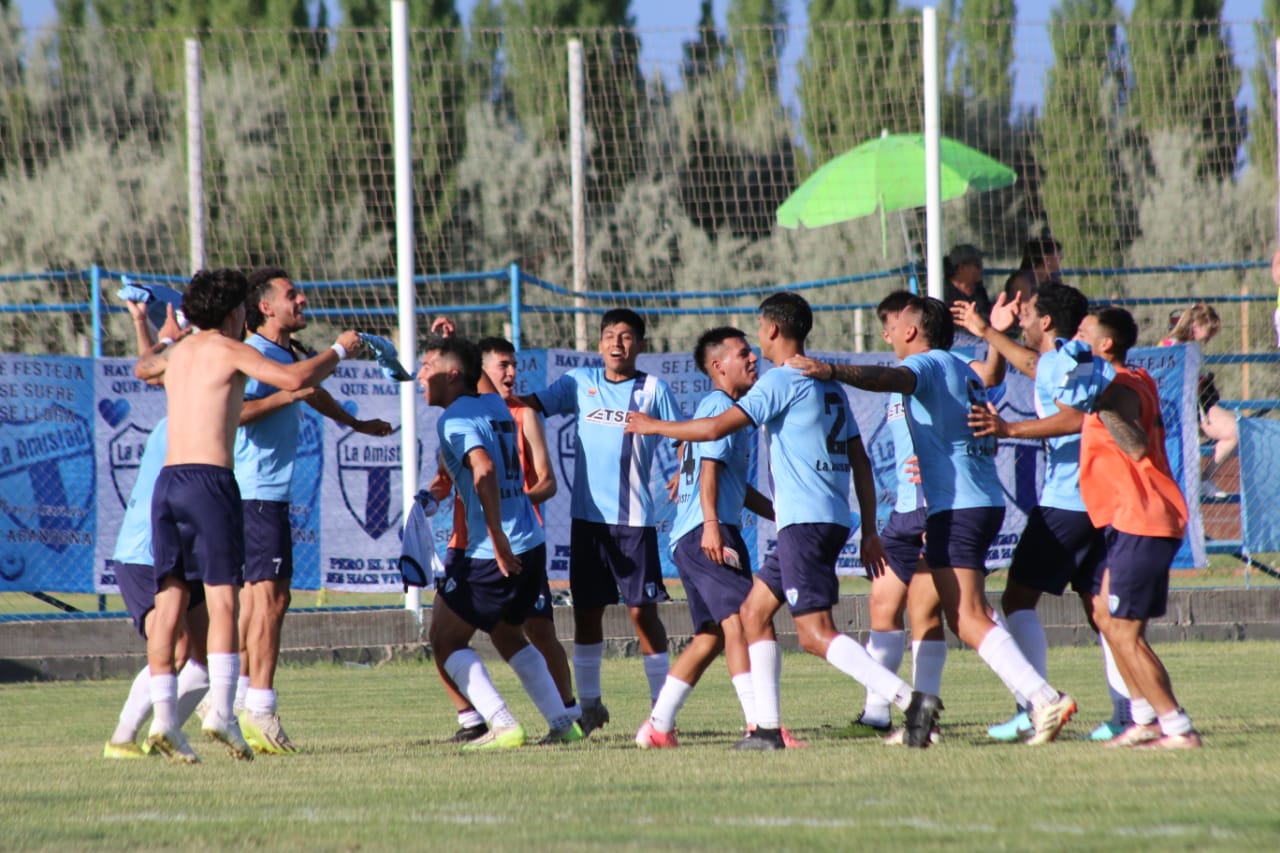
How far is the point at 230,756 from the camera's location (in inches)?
299

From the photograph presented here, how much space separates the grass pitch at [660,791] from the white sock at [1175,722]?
16cm

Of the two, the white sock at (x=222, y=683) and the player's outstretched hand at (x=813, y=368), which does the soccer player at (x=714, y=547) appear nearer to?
the player's outstretched hand at (x=813, y=368)

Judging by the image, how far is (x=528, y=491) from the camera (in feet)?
29.1

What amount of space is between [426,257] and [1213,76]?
8.87m

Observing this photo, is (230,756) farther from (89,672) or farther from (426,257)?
(426,257)

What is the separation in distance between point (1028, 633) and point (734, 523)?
1.53 m

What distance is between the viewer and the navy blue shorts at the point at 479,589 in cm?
814

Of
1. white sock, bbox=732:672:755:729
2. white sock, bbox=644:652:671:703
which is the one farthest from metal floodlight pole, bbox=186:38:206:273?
white sock, bbox=732:672:755:729

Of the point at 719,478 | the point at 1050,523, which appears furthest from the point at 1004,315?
the point at 719,478

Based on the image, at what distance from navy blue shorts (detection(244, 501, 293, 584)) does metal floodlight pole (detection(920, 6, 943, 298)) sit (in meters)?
6.56

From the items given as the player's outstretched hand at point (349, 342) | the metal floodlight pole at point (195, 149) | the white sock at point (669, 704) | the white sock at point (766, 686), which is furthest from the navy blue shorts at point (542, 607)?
the metal floodlight pole at point (195, 149)

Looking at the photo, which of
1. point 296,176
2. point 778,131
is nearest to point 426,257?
point 296,176

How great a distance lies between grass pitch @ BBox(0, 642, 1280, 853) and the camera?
4984mm

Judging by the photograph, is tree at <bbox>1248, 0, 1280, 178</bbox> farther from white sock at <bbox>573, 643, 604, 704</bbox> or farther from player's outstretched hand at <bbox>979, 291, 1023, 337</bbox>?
white sock at <bbox>573, 643, 604, 704</bbox>
